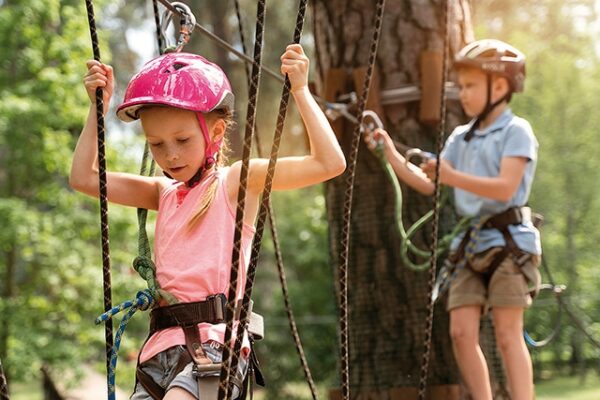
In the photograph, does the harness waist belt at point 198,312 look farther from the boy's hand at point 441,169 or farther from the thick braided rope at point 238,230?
the boy's hand at point 441,169

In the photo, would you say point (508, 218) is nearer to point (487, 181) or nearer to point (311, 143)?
point (487, 181)

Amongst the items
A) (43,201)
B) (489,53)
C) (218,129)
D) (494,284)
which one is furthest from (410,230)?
(43,201)

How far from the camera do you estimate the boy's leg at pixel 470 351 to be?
3.63 meters

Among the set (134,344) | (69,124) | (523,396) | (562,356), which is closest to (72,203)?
(69,124)

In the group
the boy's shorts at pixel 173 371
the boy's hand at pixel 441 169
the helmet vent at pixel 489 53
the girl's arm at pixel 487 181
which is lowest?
the boy's shorts at pixel 173 371

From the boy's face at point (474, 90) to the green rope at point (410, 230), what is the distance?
38 centimetres

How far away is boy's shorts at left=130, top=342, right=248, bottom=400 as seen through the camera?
2.21 m

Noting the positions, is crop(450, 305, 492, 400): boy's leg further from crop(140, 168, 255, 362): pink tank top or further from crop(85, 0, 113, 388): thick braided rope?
crop(85, 0, 113, 388): thick braided rope

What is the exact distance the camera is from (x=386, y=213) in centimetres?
427

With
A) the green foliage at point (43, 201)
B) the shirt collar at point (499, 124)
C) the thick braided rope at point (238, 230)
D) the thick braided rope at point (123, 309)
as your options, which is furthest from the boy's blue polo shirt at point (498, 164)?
the green foliage at point (43, 201)

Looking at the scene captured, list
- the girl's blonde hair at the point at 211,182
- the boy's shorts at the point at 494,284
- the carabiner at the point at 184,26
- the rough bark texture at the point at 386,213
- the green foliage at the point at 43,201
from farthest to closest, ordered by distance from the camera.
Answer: the green foliage at the point at 43,201 → the rough bark texture at the point at 386,213 → the boy's shorts at the point at 494,284 → the carabiner at the point at 184,26 → the girl's blonde hair at the point at 211,182

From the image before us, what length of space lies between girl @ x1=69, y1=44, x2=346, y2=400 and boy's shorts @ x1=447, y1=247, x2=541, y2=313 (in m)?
1.48

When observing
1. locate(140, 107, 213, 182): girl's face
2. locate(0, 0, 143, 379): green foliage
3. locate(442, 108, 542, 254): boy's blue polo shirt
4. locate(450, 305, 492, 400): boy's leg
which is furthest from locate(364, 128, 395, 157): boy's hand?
locate(0, 0, 143, 379): green foliage

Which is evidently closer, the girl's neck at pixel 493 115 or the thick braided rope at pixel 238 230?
the thick braided rope at pixel 238 230
